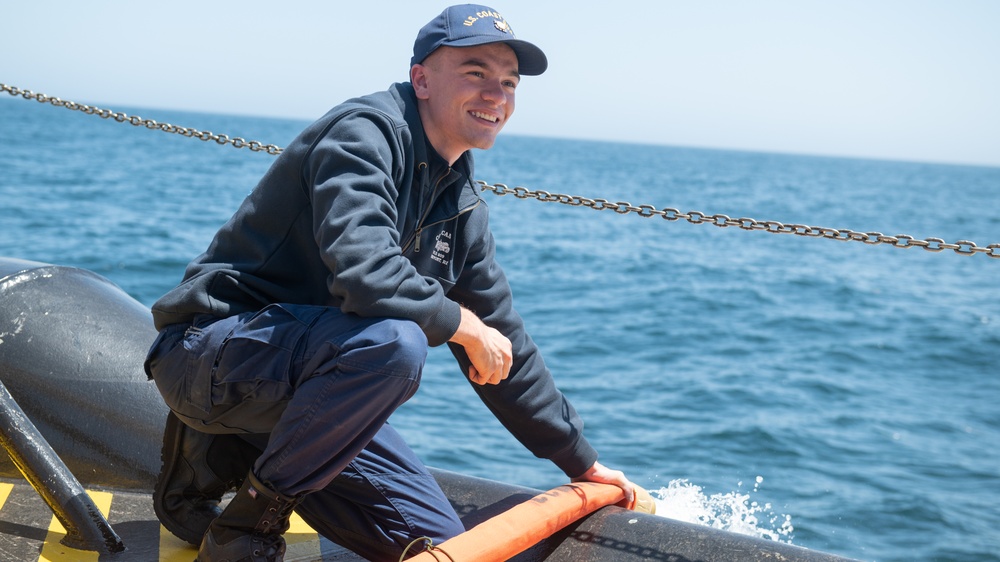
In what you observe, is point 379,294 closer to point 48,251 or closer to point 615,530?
point 615,530

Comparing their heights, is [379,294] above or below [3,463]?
above

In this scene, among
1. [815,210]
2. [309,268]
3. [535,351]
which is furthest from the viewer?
[815,210]

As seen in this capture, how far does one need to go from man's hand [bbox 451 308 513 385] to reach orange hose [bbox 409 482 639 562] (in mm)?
364

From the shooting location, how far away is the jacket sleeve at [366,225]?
220cm

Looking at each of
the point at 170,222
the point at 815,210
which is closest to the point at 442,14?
the point at 170,222

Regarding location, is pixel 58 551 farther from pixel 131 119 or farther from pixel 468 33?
pixel 131 119

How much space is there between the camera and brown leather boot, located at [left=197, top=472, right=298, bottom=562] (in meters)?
2.35

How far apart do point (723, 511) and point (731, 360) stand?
612 centimetres

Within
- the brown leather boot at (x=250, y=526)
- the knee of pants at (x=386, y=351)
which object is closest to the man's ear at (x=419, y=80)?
the knee of pants at (x=386, y=351)

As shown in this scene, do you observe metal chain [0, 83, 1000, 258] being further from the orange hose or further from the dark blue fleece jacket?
the orange hose

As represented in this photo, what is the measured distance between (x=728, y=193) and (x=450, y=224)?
46.8m

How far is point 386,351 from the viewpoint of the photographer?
219 cm

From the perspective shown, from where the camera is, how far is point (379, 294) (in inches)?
87.0

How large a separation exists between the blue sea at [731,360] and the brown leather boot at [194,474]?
8.92 feet
